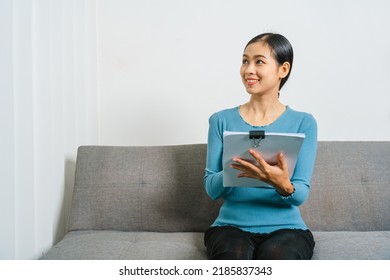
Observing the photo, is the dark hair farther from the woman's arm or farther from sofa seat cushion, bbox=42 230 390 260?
sofa seat cushion, bbox=42 230 390 260

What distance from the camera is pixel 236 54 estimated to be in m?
2.15

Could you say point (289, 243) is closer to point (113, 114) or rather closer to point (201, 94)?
point (201, 94)

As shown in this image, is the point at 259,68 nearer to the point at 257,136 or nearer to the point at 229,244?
the point at 257,136

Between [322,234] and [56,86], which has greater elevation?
[56,86]

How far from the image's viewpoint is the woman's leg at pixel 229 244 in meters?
1.22

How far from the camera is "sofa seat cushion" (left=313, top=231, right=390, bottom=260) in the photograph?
4.54 ft

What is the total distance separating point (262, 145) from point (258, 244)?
342 millimetres

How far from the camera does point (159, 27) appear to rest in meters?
2.15

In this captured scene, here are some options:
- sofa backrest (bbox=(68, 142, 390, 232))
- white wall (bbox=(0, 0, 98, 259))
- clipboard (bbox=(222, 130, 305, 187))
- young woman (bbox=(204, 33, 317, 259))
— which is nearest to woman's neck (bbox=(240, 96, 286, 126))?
young woman (bbox=(204, 33, 317, 259))

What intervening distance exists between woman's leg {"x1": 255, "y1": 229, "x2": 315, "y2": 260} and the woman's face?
490 millimetres

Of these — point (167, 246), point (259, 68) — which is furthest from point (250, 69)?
point (167, 246)
